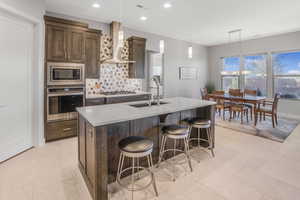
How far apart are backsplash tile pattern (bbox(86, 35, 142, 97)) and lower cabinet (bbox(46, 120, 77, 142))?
996 millimetres

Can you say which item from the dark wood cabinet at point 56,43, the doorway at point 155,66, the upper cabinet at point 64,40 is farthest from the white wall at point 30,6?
the doorway at point 155,66

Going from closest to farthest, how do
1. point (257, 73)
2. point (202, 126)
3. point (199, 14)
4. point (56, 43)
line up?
point (202, 126) → point (56, 43) → point (199, 14) → point (257, 73)

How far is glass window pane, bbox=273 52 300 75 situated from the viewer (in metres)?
5.68

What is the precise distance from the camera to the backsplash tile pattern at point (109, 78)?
14.9 feet

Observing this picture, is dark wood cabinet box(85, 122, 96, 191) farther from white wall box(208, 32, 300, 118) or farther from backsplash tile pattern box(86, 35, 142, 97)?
white wall box(208, 32, 300, 118)

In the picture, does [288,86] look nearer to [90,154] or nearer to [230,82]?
[230,82]

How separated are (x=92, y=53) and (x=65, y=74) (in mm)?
826

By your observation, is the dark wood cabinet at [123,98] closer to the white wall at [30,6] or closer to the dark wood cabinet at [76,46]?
the dark wood cabinet at [76,46]

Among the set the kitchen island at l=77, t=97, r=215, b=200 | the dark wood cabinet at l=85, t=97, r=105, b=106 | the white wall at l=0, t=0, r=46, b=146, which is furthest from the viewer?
the dark wood cabinet at l=85, t=97, r=105, b=106

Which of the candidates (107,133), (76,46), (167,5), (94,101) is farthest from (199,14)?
(107,133)

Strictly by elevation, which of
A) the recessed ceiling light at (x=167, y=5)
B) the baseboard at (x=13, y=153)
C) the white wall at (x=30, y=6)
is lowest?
the baseboard at (x=13, y=153)

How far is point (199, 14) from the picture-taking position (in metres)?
4.13

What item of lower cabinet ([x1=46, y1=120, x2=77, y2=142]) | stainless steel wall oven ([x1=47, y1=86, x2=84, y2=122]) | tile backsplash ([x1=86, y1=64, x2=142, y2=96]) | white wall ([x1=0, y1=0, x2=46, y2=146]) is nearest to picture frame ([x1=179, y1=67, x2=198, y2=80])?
tile backsplash ([x1=86, y1=64, x2=142, y2=96])

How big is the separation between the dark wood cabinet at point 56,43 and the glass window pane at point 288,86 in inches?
280
